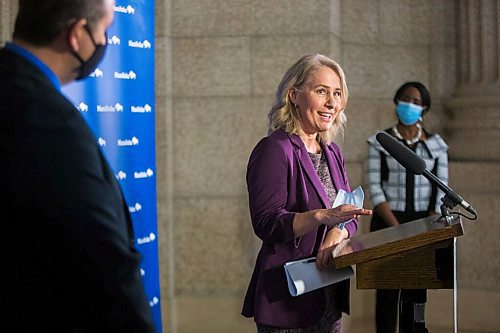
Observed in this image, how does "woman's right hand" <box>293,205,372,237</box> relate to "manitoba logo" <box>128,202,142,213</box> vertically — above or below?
above

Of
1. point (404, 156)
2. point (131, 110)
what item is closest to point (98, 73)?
point (131, 110)

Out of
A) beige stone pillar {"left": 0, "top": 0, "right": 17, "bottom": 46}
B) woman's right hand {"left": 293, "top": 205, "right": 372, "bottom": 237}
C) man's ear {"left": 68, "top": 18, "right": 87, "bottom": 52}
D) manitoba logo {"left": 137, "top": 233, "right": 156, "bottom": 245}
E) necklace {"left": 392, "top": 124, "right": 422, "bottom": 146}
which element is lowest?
manitoba logo {"left": 137, "top": 233, "right": 156, "bottom": 245}

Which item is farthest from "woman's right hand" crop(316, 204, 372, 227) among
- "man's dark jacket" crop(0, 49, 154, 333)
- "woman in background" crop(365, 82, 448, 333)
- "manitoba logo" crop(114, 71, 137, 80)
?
"woman in background" crop(365, 82, 448, 333)

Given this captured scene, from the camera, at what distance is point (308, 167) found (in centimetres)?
279

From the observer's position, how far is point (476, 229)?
216 inches

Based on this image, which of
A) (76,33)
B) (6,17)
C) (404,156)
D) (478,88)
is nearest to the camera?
(76,33)

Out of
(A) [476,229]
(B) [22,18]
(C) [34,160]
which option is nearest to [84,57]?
(B) [22,18]

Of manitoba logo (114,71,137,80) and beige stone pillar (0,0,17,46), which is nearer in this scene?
manitoba logo (114,71,137,80)

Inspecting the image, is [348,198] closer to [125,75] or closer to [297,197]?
[297,197]

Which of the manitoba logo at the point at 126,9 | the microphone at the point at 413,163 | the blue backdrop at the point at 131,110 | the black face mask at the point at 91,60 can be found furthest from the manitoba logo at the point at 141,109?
the black face mask at the point at 91,60

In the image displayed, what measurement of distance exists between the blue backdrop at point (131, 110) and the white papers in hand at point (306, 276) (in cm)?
142

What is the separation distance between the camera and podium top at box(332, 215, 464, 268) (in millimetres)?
2268

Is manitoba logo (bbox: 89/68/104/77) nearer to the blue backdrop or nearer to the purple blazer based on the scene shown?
the blue backdrop

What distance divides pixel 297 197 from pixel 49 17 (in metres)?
1.39
